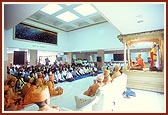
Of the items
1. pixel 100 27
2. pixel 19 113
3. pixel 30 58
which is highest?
pixel 100 27

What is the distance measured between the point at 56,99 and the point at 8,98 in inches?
32.5

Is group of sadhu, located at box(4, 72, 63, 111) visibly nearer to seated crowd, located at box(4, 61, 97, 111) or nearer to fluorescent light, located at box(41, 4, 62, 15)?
seated crowd, located at box(4, 61, 97, 111)

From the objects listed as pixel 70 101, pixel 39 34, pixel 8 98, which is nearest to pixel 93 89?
pixel 70 101

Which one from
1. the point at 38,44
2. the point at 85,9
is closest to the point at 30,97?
the point at 85,9

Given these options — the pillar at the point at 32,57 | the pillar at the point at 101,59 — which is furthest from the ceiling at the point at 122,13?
the pillar at the point at 101,59

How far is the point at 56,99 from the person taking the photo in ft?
8.47

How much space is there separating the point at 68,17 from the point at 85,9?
1.05 metres

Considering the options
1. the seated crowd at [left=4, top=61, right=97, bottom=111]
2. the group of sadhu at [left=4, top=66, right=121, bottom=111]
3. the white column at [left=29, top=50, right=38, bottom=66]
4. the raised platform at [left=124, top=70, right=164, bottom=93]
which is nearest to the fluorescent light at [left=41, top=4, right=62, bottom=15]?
the white column at [left=29, top=50, right=38, bottom=66]

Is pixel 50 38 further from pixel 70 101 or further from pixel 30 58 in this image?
pixel 70 101

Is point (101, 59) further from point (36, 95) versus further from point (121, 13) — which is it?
point (36, 95)

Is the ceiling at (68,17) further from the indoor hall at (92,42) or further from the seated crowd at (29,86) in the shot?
the seated crowd at (29,86)

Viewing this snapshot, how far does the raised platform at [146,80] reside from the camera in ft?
9.81

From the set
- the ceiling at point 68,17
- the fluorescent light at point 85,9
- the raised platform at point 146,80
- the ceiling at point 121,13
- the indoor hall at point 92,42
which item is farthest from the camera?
the ceiling at point 68,17

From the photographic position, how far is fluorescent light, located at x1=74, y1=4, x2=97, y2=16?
4.47 meters
